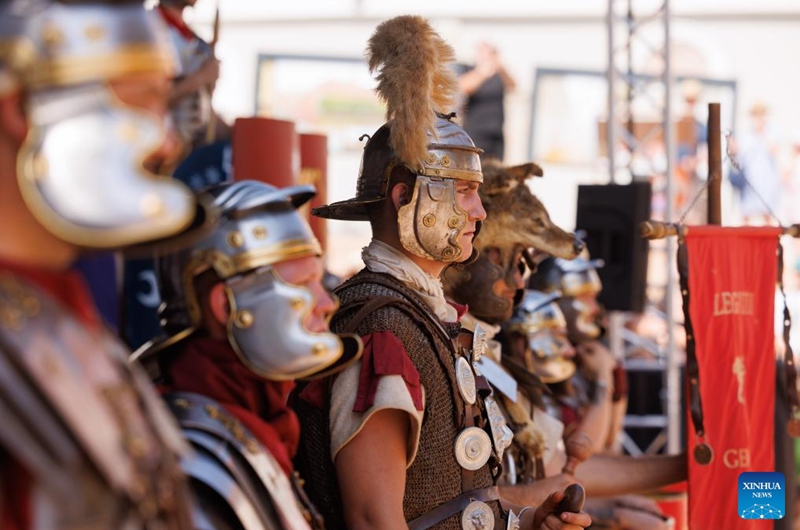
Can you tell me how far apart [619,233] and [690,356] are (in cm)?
304

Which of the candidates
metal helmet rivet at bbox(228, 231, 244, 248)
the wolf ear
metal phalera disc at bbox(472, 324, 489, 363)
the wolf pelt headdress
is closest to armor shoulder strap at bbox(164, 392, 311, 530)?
metal helmet rivet at bbox(228, 231, 244, 248)

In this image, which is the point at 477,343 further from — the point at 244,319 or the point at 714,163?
the point at 714,163

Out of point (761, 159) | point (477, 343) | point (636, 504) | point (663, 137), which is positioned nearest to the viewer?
point (477, 343)

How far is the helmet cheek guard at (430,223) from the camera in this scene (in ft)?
11.2

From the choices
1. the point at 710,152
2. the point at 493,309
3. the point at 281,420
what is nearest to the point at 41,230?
the point at 281,420

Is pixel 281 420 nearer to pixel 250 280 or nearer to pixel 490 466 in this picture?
pixel 250 280

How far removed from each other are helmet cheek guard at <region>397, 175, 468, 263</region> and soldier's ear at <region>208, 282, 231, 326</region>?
1.14 m

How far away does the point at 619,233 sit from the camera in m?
7.40

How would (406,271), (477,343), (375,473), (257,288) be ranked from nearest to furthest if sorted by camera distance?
1. (257,288)
2. (375,473)
3. (406,271)
4. (477,343)

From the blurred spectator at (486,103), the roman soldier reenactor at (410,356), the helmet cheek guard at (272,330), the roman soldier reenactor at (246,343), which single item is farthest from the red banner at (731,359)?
the blurred spectator at (486,103)

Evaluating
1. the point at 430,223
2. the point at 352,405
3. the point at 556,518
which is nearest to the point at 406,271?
the point at 430,223

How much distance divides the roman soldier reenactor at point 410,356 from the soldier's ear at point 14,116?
1457 millimetres

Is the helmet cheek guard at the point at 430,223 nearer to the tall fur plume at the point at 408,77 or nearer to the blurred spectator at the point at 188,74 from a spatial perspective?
the tall fur plume at the point at 408,77

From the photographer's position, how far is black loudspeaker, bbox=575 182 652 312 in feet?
24.1
